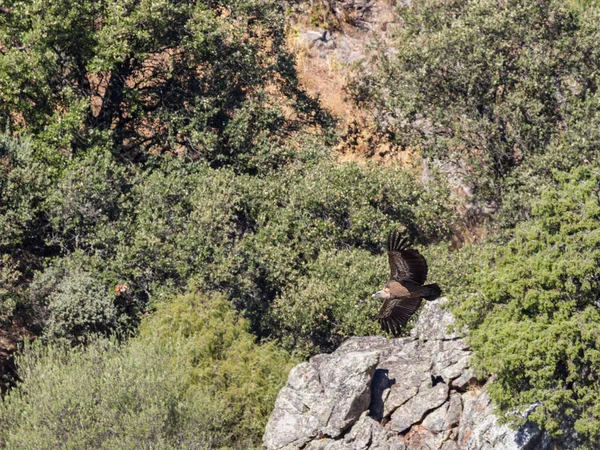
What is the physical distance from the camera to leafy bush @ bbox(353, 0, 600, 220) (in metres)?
39.8

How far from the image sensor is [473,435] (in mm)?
27531

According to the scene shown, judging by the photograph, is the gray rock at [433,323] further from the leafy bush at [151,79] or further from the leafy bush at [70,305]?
the leafy bush at [151,79]

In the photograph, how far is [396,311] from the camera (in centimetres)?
2867

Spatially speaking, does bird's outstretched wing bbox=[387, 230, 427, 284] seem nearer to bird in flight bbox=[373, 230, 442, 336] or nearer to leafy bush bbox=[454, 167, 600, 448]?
bird in flight bbox=[373, 230, 442, 336]

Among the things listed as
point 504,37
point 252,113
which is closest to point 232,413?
point 252,113

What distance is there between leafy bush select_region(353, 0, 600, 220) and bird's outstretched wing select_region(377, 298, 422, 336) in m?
11.2

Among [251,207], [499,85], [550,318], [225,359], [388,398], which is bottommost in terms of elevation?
[225,359]

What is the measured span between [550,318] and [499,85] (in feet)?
51.7

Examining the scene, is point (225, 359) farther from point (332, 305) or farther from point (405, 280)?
point (405, 280)

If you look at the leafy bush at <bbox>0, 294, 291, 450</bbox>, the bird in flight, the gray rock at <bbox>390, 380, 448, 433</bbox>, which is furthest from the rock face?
the bird in flight

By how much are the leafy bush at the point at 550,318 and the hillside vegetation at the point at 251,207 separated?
0.05 m

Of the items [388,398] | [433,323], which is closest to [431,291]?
[433,323]

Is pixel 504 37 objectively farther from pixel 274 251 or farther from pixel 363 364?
pixel 363 364

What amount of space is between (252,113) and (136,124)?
4056 millimetres
